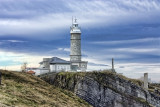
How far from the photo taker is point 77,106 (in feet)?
131

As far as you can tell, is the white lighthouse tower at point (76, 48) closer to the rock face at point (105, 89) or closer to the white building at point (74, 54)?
the white building at point (74, 54)

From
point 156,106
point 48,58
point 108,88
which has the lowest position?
point 156,106

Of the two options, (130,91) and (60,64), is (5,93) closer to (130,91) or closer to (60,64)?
(130,91)

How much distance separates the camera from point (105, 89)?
171 feet

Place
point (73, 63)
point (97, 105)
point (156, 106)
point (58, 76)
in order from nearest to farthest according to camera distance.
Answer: point (97, 105) → point (58, 76) → point (156, 106) → point (73, 63)

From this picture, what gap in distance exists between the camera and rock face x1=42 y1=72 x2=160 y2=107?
5012 centimetres

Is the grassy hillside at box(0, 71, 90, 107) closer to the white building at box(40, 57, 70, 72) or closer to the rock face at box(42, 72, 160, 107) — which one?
the rock face at box(42, 72, 160, 107)

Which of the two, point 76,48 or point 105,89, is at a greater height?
point 76,48

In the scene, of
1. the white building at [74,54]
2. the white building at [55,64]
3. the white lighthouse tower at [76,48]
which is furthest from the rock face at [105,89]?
the white lighthouse tower at [76,48]

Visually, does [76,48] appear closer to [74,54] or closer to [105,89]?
[74,54]

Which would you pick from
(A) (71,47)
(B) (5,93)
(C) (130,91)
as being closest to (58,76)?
(C) (130,91)

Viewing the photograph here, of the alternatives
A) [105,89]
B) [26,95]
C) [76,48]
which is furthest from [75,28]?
[26,95]

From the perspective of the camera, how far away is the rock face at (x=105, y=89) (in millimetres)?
50125

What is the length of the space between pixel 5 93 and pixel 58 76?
23013mm
